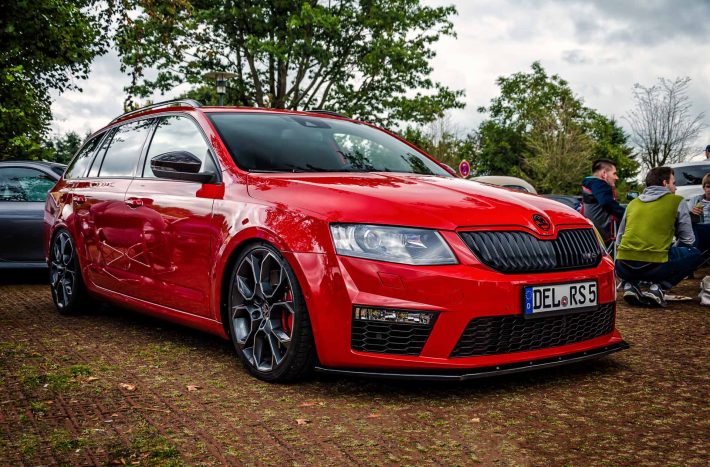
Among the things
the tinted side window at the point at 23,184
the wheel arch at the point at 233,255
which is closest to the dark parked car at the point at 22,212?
the tinted side window at the point at 23,184

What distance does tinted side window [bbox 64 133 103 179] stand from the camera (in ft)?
22.2

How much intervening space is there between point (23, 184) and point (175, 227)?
5.37 meters

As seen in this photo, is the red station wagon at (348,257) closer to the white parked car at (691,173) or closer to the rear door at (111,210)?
the rear door at (111,210)

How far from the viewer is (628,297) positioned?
7395mm

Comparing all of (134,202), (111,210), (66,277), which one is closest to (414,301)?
(134,202)

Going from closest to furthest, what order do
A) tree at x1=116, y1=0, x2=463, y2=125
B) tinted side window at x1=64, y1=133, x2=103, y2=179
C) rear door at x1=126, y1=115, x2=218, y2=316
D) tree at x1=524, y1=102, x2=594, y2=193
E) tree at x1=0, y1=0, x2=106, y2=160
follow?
rear door at x1=126, y1=115, x2=218, y2=316
tinted side window at x1=64, y1=133, x2=103, y2=179
tree at x1=0, y1=0, x2=106, y2=160
tree at x1=116, y1=0, x2=463, y2=125
tree at x1=524, y1=102, x2=594, y2=193

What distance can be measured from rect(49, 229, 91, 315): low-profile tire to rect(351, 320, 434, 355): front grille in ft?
11.5

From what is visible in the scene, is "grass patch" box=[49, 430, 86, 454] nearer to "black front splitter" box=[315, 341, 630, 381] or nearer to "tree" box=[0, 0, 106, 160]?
"black front splitter" box=[315, 341, 630, 381]

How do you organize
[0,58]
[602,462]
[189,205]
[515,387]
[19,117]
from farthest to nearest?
[19,117], [0,58], [189,205], [515,387], [602,462]

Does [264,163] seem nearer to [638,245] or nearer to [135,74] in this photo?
[638,245]

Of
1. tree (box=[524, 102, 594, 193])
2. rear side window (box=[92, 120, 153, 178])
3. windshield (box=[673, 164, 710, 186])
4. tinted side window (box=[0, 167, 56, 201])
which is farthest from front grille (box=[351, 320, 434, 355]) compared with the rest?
tree (box=[524, 102, 594, 193])

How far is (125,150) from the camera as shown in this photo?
5.98 m

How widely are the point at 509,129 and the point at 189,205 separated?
199 feet

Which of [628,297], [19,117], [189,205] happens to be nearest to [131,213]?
[189,205]
